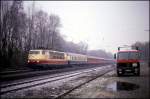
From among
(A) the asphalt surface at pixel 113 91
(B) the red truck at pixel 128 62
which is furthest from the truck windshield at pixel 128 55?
(A) the asphalt surface at pixel 113 91

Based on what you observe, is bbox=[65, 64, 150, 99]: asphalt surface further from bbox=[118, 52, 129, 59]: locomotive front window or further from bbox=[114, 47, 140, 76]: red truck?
bbox=[118, 52, 129, 59]: locomotive front window

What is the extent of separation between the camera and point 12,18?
142ft

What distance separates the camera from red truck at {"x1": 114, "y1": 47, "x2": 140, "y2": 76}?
2156 cm

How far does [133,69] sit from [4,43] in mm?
25833

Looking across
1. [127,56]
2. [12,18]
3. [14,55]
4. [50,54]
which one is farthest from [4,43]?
[127,56]

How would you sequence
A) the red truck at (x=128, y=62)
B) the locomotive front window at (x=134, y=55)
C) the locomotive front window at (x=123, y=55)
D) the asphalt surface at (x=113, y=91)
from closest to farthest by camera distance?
the asphalt surface at (x=113, y=91) < the red truck at (x=128, y=62) < the locomotive front window at (x=134, y=55) < the locomotive front window at (x=123, y=55)

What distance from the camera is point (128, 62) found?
21.6 metres

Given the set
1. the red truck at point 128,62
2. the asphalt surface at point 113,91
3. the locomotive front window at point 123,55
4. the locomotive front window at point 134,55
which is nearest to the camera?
the asphalt surface at point 113,91

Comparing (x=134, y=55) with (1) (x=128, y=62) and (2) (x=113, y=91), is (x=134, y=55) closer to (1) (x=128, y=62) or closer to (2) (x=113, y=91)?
(1) (x=128, y=62)

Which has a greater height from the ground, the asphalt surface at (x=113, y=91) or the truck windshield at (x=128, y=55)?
the truck windshield at (x=128, y=55)

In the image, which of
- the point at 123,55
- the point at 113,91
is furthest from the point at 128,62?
the point at 113,91

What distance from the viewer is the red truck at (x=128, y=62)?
2156 centimetres

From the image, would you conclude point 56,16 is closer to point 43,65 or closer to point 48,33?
point 48,33

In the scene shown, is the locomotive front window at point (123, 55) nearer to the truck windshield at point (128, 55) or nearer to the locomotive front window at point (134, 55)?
the truck windshield at point (128, 55)
